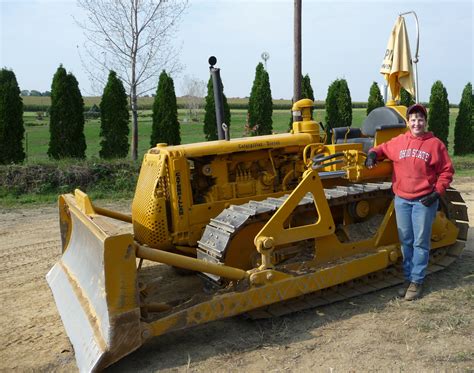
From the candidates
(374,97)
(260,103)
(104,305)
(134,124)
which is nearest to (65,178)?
(134,124)

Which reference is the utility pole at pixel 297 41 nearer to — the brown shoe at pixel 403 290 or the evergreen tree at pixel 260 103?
the evergreen tree at pixel 260 103

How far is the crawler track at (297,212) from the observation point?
14.6 ft

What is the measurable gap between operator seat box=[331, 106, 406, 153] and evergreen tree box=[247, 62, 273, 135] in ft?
39.2

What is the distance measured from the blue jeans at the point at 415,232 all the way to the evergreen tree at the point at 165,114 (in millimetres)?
11659

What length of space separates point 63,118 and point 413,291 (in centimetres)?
1233

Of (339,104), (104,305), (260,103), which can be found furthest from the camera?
(339,104)

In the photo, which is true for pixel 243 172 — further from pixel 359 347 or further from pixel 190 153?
pixel 359 347

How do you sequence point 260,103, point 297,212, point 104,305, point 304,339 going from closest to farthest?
point 104,305 → point 304,339 → point 297,212 → point 260,103

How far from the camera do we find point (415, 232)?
4957mm

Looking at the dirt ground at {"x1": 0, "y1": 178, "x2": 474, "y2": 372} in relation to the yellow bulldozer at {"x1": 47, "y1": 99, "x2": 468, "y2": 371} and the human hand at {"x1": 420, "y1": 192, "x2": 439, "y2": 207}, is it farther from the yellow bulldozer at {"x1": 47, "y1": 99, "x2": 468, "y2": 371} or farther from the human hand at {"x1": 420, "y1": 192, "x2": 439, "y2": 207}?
the human hand at {"x1": 420, "y1": 192, "x2": 439, "y2": 207}

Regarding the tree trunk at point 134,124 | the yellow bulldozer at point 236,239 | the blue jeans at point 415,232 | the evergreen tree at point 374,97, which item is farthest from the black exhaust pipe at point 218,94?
the evergreen tree at point 374,97

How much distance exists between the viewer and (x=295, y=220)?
5156 mm

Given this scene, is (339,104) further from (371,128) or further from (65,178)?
(371,128)

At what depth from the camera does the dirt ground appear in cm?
377
